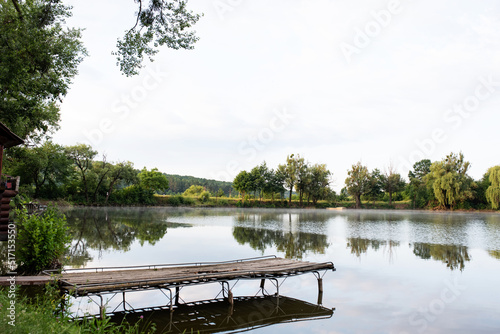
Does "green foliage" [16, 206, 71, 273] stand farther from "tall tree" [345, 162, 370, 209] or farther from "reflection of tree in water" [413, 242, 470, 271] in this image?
"tall tree" [345, 162, 370, 209]

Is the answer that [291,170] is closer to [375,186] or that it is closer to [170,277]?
[375,186]

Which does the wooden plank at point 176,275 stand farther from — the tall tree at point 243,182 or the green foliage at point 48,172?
the tall tree at point 243,182

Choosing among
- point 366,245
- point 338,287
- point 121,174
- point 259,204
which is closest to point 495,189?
point 259,204

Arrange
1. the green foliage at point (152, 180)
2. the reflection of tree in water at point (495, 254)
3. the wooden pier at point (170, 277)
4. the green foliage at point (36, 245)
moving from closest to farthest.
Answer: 1. the wooden pier at point (170, 277)
2. the green foliage at point (36, 245)
3. the reflection of tree in water at point (495, 254)
4. the green foliage at point (152, 180)

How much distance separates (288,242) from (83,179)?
151ft

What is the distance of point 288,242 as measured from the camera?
75.8 feet

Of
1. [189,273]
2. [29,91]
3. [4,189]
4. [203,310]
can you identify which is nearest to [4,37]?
[29,91]

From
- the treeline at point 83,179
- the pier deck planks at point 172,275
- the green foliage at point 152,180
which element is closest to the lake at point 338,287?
the pier deck planks at point 172,275

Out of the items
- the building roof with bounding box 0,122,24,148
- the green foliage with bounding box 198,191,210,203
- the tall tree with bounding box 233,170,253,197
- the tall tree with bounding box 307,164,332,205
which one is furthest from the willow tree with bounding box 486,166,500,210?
the building roof with bounding box 0,122,24,148

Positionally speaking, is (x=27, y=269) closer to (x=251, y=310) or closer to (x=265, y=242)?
(x=251, y=310)

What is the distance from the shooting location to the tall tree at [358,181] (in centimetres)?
8106

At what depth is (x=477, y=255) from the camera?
19.6m

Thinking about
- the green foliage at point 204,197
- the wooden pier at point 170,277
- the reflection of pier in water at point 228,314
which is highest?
the green foliage at point 204,197

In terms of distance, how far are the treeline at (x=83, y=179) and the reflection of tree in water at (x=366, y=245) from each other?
39136mm
